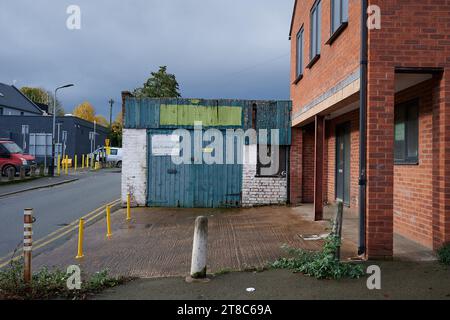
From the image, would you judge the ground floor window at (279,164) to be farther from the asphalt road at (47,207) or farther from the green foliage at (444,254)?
the green foliage at (444,254)

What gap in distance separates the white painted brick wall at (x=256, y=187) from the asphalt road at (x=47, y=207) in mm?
5363

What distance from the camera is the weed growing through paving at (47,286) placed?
504cm

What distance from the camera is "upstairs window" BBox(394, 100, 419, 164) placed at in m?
7.79

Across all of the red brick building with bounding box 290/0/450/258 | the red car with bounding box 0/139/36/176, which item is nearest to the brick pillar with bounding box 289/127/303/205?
the red brick building with bounding box 290/0/450/258

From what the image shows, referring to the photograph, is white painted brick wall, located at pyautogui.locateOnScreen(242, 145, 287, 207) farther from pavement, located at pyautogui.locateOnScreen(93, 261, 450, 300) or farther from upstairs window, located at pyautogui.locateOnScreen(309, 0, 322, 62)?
pavement, located at pyautogui.locateOnScreen(93, 261, 450, 300)

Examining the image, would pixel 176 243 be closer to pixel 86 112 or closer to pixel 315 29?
pixel 315 29

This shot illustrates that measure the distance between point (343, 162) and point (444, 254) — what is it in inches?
257

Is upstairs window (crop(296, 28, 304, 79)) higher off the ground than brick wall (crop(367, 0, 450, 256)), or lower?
higher

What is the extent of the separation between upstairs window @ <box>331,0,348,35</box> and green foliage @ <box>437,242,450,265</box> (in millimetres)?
4405

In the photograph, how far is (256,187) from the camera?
1404 centimetres

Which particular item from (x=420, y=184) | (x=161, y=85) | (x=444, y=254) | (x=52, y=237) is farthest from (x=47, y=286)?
(x=161, y=85)
